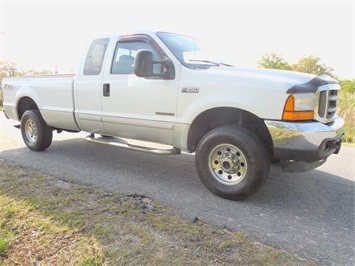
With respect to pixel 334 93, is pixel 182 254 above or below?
below

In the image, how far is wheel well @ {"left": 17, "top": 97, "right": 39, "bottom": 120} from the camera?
5.79 m

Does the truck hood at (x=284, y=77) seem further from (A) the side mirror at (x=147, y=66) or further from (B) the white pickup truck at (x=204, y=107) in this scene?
(A) the side mirror at (x=147, y=66)

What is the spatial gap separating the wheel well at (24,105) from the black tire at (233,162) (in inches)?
156

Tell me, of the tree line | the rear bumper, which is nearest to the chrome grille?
the rear bumper

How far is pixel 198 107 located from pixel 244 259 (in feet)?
5.94

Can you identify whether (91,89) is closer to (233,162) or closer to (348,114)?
(233,162)

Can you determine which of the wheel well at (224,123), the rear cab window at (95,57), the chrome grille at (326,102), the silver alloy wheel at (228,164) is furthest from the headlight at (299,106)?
the rear cab window at (95,57)

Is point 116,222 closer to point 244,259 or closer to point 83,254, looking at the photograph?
point 83,254

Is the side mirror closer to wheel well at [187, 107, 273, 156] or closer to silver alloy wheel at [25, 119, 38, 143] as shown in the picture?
wheel well at [187, 107, 273, 156]

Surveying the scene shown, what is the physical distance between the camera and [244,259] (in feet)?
7.54

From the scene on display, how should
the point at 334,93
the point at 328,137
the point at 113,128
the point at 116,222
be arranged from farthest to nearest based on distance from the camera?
1. the point at 113,128
2. the point at 334,93
3. the point at 328,137
4. the point at 116,222

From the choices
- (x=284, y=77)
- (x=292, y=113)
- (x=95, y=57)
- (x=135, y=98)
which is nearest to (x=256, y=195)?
(x=292, y=113)

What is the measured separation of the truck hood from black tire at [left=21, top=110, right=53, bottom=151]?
11.7ft

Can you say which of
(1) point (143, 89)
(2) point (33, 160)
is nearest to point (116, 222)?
(1) point (143, 89)
